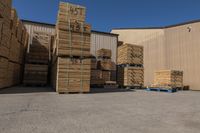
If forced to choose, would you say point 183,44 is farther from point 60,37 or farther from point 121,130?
point 121,130

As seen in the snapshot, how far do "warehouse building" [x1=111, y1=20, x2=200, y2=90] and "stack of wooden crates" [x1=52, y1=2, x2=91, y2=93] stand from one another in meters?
10.3

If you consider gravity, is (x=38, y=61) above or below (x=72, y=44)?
below

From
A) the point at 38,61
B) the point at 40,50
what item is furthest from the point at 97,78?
the point at 40,50

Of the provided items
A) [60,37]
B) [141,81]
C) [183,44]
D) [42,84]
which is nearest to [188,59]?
[183,44]

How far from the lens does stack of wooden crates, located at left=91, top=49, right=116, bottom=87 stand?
1562 centimetres

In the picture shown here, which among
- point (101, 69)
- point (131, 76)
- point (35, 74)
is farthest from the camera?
point (101, 69)

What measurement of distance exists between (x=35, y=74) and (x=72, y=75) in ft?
16.0

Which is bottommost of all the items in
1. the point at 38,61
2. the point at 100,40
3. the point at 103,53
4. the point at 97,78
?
the point at 97,78

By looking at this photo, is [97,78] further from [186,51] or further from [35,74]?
[186,51]

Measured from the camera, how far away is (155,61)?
1852cm

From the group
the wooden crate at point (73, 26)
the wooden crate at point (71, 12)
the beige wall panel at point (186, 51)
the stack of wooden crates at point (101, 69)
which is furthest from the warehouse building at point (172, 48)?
the wooden crate at point (71, 12)

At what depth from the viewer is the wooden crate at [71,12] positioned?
965cm

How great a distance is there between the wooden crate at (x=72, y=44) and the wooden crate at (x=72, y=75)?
39 centimetres

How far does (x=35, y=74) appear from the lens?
1304cm
